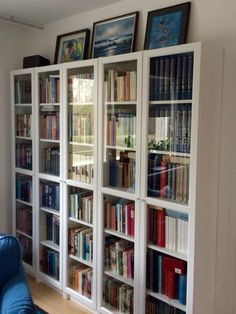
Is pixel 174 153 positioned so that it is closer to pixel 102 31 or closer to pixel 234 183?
pixel 234 183

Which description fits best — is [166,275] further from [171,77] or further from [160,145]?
[171,77]

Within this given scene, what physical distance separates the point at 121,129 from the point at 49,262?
1.57 metres

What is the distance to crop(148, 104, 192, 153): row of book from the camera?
2242 mm

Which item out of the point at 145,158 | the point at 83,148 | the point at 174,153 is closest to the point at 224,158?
the point at 174,153

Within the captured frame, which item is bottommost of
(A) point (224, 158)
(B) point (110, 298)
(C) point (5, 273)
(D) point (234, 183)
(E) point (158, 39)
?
(B) point (110, 298)

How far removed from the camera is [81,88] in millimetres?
2891

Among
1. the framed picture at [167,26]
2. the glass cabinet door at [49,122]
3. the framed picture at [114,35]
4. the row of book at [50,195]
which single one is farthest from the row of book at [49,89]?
the framed picture at [167,26]

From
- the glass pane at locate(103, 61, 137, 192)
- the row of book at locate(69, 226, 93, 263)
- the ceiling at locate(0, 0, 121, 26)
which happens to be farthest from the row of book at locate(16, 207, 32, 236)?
the ceiling at locate(0, 0, 121, 26)

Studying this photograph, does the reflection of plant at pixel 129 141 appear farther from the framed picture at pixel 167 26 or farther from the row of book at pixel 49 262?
the row of book at pixel 49 262

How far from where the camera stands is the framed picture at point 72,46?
3104 millimetres

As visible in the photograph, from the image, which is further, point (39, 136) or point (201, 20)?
point (39, 136)

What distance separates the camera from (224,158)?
230 centimetres

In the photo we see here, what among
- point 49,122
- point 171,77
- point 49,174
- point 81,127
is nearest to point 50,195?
point 49,174

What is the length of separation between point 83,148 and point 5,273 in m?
1.18
